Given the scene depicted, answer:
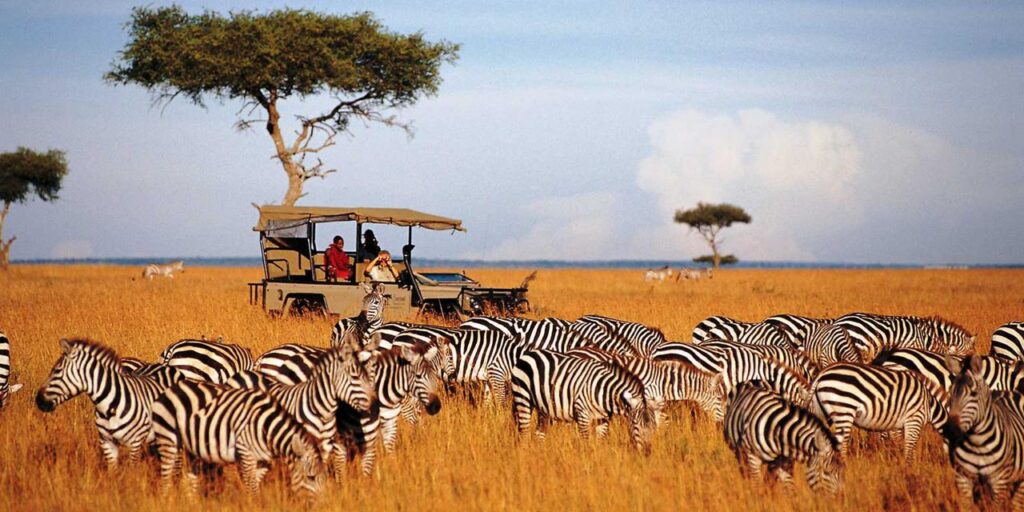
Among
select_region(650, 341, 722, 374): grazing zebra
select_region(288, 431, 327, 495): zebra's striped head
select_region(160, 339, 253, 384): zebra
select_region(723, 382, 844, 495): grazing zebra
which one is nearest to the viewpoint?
select_region(288, 431, 327, 495): zebra's striped head

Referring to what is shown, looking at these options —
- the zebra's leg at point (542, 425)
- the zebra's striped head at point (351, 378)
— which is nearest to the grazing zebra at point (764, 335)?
the zebra's leg at point (542, 425)

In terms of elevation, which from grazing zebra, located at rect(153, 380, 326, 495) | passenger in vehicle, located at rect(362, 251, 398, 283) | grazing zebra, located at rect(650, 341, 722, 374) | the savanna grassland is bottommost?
the savanna grassland

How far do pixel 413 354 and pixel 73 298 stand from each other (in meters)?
23.3

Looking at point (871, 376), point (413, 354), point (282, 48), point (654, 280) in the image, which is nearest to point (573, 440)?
Answer: point (413, 354)

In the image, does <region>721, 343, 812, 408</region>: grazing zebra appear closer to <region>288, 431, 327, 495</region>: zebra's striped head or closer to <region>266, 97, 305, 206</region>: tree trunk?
<region>288, 431, 327, 495</region>: zebra's striped head

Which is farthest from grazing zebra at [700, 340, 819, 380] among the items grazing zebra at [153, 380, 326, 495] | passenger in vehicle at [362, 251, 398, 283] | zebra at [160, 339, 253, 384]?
passenger in vehicle at [362, 251, 398, 283]

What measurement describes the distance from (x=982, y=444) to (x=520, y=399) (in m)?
4.24

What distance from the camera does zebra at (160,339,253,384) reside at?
1004 centimetres

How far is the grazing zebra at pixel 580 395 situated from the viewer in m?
9.50

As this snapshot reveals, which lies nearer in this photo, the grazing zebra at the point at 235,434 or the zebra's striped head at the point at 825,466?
the grazing zebra at the point at 235,434

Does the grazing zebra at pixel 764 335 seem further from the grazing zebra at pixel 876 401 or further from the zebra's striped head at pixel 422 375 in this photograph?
the zebra's striped head at pixel 422 375

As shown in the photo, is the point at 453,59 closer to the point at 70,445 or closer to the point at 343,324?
the point at 343,324

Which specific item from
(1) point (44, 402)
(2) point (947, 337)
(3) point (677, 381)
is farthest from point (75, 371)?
(2) point (947, 337)

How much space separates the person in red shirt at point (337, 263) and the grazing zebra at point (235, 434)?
11976mm
